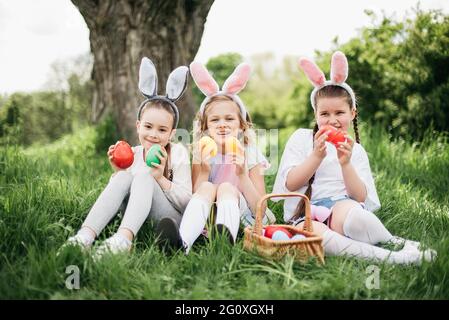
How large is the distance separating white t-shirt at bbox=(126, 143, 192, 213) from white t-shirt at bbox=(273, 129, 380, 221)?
23.9 inches

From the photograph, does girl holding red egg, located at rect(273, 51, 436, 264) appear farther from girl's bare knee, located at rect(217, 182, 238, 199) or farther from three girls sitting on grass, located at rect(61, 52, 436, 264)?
girl's bare knee, located at rect(217, 182, 238, 199)

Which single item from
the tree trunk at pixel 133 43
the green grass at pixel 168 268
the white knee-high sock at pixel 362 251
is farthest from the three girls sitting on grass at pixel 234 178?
the tree trunk at pixel 133 43

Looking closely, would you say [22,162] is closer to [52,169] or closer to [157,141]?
[52,169]

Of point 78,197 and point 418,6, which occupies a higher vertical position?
point 418,6

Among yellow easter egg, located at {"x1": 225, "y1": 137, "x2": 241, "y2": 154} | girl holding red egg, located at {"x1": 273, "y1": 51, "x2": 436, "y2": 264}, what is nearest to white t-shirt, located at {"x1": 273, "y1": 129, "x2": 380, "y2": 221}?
girl holding red egg, located at {"x1": 273, "y1": 51, "x2": 436, "y2": 264}

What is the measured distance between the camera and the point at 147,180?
9.43 feet

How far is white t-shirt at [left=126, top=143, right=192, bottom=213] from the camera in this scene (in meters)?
2.99

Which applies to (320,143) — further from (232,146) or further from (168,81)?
(168,81)

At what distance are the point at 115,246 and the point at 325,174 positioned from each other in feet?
4.69

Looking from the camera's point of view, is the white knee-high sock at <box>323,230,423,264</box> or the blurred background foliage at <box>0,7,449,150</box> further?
the blurred background foliage at <box>0,7,449,150</box>

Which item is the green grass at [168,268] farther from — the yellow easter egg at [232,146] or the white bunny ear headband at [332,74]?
the white bunny ear headband at [332,74]

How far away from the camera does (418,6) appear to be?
→ 5684 mm
